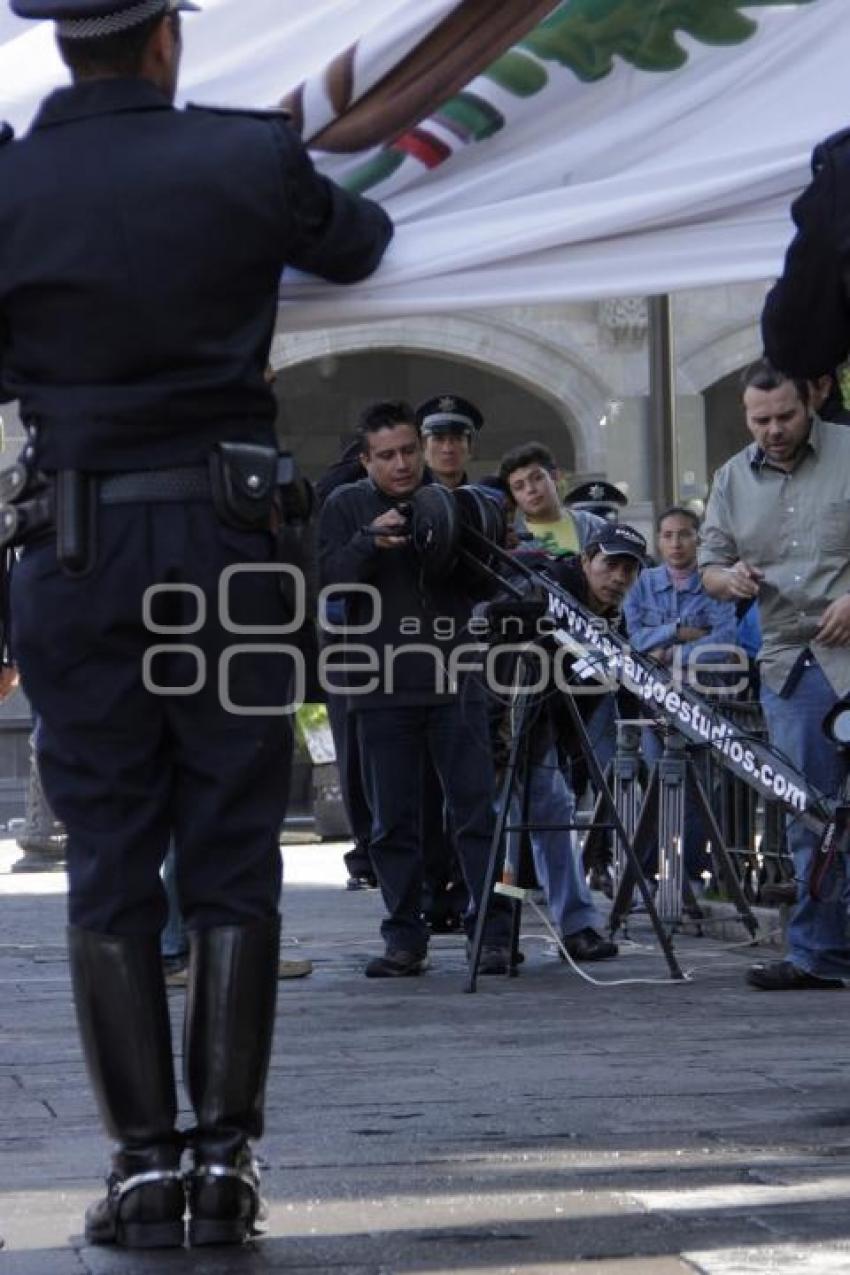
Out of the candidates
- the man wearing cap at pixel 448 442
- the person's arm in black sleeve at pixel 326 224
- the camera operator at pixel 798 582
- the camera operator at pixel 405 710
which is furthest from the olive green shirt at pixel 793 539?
the person's arm in black sleeve at pixel 326 224

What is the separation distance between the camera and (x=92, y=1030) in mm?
4727

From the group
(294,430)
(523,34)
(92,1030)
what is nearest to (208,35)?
(523,34)

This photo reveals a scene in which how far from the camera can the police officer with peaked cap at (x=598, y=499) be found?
1395 centimetres

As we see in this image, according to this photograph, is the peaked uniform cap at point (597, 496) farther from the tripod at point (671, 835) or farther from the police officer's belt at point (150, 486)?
the police officer's belt at point (150, 486)

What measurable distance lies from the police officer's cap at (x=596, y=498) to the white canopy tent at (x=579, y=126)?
8228mm

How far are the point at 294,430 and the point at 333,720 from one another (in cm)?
2338

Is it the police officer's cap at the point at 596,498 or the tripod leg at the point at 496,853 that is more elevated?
the police officer's cap at the point at 596,498

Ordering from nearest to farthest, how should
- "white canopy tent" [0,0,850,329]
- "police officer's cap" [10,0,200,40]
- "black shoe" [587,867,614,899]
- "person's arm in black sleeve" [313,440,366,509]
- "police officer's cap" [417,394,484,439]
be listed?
"police officer's cap" [10,0,200,40], "white canopy tent" [0,0,850,329], "police officer's cap" [417,394,484,439], "person's arm in black sleeve" [313,440,366,509], "black shoe" [587,867,614,899]

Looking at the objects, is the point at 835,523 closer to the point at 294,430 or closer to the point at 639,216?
the point at 639,216

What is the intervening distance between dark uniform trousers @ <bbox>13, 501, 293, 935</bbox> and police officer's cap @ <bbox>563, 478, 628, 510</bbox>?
926 centimetres

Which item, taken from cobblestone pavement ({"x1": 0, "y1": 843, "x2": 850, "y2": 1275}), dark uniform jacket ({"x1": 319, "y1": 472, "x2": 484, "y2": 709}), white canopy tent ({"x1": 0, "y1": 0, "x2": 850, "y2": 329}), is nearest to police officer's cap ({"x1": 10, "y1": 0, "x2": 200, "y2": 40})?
white canopy tent ({"x1": 0, "y1": 0, "x2": 850, "y2": 329})

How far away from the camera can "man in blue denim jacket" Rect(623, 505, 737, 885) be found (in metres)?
12.3

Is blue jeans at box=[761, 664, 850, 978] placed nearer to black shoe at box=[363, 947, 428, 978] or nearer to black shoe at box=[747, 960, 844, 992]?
black shoe at box=[747, 960, 844, 992]

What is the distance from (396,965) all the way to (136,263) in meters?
5.24
